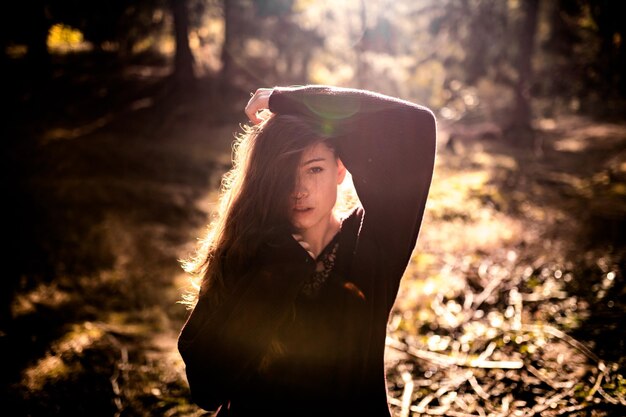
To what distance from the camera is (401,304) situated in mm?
6004

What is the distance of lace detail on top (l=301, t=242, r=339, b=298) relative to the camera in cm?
201

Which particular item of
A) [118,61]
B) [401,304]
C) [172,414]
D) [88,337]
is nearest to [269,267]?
[172,414]

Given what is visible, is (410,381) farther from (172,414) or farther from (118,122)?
(118,122)

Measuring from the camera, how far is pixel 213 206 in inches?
392

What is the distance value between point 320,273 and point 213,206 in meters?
8.26

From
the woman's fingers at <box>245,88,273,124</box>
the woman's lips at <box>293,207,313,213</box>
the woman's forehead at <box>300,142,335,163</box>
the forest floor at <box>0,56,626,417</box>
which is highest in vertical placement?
the woman's fingers at <box>245,88,273,124</box>

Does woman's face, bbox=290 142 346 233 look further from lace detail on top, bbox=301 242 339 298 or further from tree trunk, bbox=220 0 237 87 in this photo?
tree trunk, bbox=220 0 237 87

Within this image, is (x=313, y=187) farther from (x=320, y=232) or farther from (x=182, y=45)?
(x=182, y=45)

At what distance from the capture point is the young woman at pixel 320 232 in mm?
1963

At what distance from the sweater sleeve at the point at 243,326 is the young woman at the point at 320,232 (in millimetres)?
112

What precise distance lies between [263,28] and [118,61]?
7.03 metres

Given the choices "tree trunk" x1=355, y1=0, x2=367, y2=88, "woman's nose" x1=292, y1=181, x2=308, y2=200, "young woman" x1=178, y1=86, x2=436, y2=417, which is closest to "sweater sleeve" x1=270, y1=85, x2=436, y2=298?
"young woman" x1=178, y1=86, x2=436, y2=417

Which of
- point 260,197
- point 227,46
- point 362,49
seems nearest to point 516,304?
point 260,197

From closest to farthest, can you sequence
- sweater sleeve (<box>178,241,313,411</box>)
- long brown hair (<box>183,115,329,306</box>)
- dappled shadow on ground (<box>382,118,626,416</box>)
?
sweater sleeve (<box>178,241,313,411</box>), long brown hair (<box>183,115,329,306</box>), dappled shadow on ground (<box>382,118,626,416</box>)
